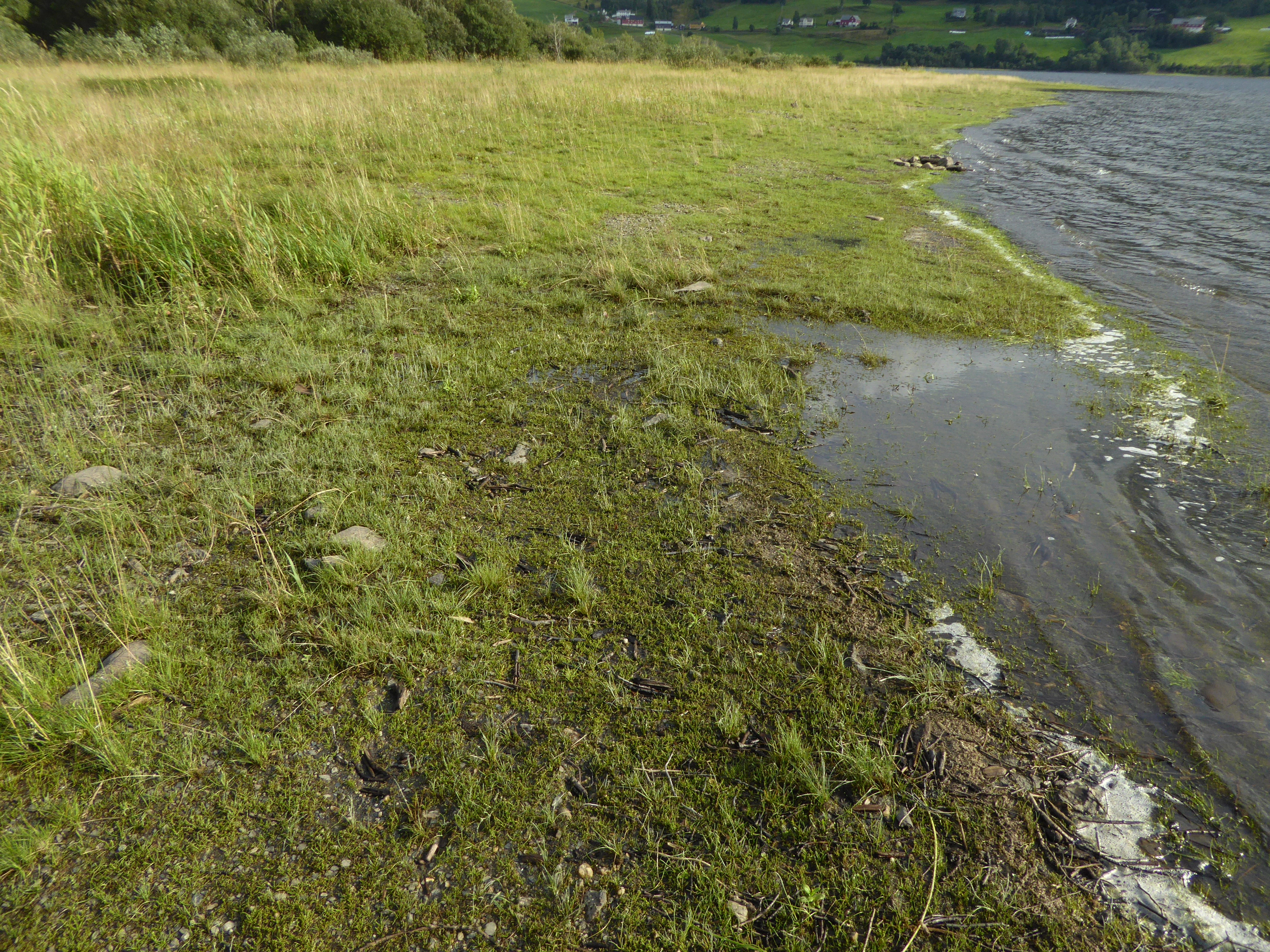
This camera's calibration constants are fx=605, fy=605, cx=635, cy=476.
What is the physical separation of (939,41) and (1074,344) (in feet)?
501

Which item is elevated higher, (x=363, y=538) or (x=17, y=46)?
(x=17, y=46)

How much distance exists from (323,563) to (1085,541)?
5.65 meters

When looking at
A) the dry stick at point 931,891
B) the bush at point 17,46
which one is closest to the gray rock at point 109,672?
the dry stick at point 931,891

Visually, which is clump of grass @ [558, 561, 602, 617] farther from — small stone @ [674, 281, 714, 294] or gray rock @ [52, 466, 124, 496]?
small stone @ [674, 281, 714, 294]

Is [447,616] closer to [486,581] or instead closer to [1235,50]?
[486,581]

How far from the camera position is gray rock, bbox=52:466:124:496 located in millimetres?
4660

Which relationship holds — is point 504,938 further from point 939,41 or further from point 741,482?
point 939,41

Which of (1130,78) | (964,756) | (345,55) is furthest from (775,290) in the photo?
(1130,78)

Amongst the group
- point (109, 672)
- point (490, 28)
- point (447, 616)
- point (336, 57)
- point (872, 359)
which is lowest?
point (447, 616)

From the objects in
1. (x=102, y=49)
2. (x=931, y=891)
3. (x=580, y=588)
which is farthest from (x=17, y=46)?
(x=931, y=891)

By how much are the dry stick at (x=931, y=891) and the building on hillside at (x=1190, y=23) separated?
167 metres

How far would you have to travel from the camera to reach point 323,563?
4.15 m

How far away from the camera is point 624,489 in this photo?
5160 millimetres

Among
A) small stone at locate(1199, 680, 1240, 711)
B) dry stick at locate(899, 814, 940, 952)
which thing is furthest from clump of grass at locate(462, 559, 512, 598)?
small stone at locate(1199, 680, 1240, 711)
